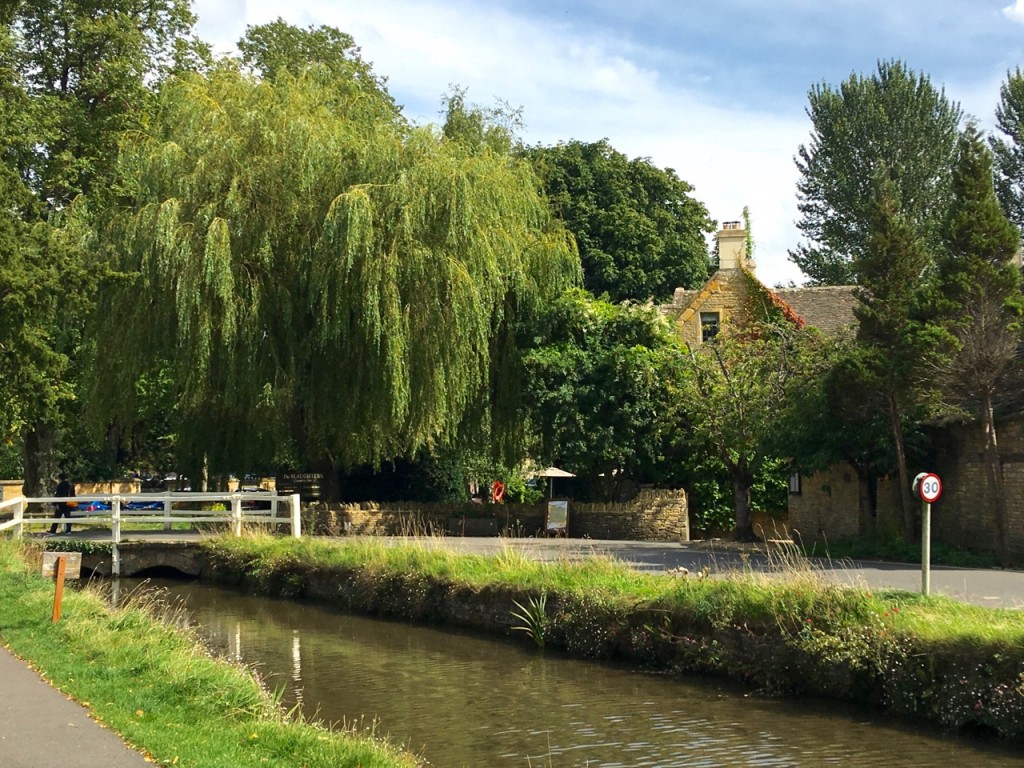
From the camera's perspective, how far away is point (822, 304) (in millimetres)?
37500

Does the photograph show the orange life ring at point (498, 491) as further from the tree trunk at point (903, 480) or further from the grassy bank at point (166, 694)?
the grassy bank at point (166, 694)

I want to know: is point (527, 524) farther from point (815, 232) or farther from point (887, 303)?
point (815, 232)

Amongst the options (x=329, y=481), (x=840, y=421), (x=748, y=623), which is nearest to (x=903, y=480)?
(x=840, y=421)

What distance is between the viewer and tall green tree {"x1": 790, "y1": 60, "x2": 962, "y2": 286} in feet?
176

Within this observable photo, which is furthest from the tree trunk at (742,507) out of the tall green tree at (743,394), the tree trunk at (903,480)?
the tree trunk at (903,480)

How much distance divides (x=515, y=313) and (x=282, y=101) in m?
8.20

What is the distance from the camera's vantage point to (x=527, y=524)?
31.2 meters

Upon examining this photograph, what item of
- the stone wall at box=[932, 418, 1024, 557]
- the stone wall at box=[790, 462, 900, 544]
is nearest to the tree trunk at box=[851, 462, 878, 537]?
the stone wall at box=[790, 462, 900, 544]

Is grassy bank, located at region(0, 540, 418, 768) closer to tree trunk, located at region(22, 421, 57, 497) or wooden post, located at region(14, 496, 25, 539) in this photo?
wooden post, located at region(14, 496, 25, 539)

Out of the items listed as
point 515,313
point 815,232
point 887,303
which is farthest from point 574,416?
point 815,232

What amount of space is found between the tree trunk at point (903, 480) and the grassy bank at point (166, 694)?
47.1 ft

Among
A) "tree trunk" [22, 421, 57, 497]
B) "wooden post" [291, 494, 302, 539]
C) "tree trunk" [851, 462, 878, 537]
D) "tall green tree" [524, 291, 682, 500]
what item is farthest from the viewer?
"tree trunk" [22, 421, 57, 497]

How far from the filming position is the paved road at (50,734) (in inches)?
300

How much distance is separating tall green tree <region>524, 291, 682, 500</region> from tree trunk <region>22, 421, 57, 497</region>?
1491 cm
